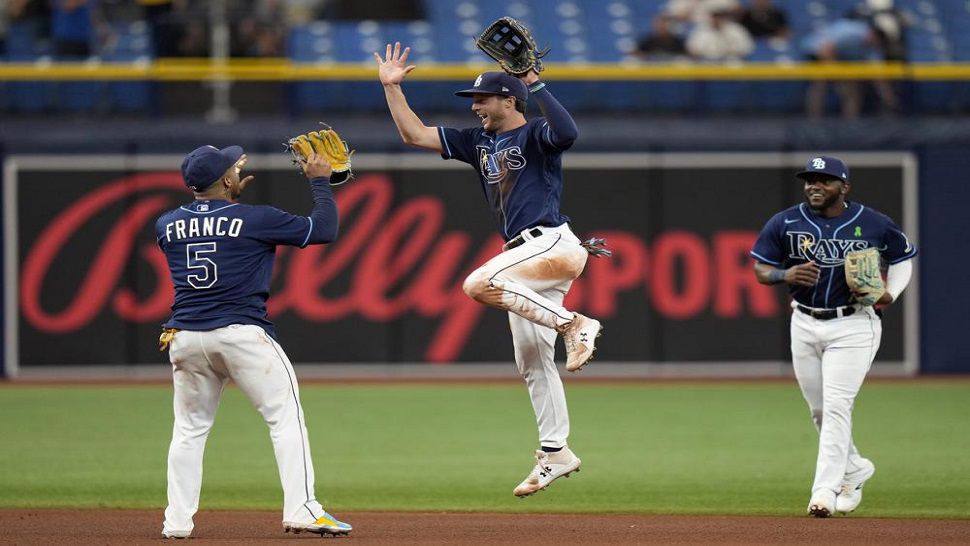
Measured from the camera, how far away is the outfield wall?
16547mm

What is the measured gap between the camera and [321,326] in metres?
16.7

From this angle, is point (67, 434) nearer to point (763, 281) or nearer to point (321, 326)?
point (321, 326)

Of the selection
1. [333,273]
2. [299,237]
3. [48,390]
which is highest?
[299,237]

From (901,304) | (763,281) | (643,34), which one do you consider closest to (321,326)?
(643,34)

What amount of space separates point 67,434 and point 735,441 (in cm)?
553

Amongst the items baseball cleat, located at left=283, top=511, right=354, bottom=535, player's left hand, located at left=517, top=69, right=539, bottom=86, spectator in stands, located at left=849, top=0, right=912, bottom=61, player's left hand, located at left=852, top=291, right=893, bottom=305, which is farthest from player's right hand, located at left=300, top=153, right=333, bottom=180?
spectator in stands, located at left=849, top=0, right=912, bottom=61

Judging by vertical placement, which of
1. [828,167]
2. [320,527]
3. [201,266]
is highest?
[828,167]

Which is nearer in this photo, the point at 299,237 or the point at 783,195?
the point at 299,237

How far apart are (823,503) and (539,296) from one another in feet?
6.57

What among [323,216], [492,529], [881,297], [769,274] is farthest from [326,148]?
[881,297]

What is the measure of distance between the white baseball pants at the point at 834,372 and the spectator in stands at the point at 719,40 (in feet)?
32.5

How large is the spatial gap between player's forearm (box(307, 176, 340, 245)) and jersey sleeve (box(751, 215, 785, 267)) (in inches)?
104

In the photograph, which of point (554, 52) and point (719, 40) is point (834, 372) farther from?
point (554, 52)

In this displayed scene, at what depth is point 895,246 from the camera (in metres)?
8.32
